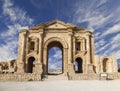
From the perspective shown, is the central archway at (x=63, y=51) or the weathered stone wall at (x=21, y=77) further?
the central archway at (x=63, y=51)

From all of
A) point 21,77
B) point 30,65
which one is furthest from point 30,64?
point 21,77

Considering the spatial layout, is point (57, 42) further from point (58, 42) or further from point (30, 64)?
point (30, 64)

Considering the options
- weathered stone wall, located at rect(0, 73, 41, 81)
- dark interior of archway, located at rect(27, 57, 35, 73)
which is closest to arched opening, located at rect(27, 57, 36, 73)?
dark interior of archway, located at rect(27, 57, 35, 73)

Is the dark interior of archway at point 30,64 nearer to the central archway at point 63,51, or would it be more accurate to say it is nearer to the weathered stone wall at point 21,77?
the central archway at point 63,51

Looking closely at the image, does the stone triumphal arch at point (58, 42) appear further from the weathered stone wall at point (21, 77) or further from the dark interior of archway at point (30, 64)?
the weathered stone wall at point (21, 77)

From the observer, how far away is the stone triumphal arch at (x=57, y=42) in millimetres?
35375

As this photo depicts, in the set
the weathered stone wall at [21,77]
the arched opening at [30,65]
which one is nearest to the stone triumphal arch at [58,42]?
the arched opening at [30,65]

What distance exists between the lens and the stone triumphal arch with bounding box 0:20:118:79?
35.4 meters

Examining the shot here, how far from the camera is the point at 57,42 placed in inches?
1508

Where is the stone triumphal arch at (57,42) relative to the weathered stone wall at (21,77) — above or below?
above

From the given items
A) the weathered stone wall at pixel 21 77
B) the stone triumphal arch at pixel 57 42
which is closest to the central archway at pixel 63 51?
the stone triumphal arch at pixel 57 42

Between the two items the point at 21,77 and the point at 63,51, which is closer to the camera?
the point at 21,77

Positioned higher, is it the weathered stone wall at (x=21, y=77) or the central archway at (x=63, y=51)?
the central archway at (x=63, y=51)

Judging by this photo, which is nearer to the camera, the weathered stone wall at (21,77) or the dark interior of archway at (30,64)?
the weathered stone wall at (21,77)
